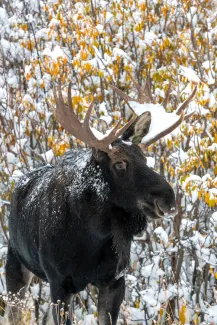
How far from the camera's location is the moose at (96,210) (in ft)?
13.6

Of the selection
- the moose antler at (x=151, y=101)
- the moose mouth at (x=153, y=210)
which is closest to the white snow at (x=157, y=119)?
the moose antler at (x=151, y=101)

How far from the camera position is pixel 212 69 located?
714cm

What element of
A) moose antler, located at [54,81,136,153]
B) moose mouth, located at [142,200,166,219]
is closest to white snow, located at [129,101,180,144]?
moose antler, located at [54,81,136,153]

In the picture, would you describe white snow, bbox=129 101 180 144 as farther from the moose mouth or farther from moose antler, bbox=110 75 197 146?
the moose mouth

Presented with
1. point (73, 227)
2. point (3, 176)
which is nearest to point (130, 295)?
point (3, 176)

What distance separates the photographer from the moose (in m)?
4.14

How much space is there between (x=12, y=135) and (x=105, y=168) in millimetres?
3865

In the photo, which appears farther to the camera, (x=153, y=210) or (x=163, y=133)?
(x=163, y=133)

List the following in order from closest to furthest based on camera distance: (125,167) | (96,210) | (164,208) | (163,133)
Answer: (164,208), (125,167), (96,210), (163,133)

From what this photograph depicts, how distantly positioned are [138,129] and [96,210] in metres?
0.71

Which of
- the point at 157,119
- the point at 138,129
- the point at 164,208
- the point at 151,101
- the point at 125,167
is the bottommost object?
the point at 164,208

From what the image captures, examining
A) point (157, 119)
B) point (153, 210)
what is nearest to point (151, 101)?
point (157, 119)

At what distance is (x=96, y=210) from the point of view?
4.27 meters

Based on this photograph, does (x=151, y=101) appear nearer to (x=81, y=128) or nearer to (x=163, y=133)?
(x=163, y=133)
